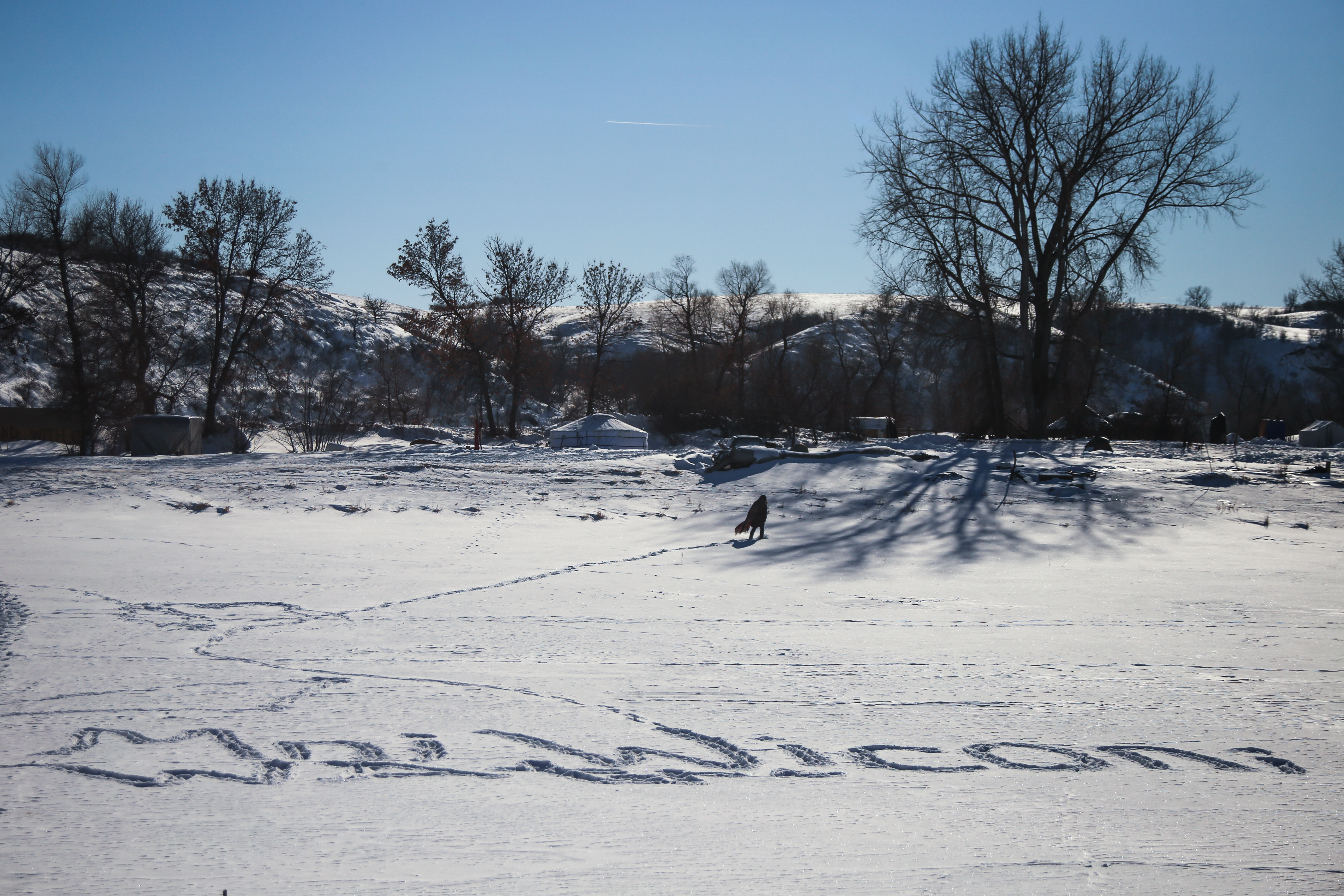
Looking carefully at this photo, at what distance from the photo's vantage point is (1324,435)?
17719 mm

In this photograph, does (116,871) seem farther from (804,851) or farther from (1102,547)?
(1102,547)

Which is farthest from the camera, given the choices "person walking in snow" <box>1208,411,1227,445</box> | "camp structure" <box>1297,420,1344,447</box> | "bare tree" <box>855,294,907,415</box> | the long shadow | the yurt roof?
"bare tree" <box>855,294,907,415</box>

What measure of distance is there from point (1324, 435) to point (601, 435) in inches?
694

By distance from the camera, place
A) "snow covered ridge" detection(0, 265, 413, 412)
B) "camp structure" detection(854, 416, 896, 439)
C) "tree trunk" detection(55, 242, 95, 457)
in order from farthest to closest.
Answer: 1. "snow covered ridge" detection(0, 265, 413, 412)
2. "camp structure" detection(854, 416, 896, 439)
3. "tree trunk" detection(55, 242, 95, 457)

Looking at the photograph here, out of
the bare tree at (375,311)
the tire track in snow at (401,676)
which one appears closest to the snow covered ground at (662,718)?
the tire track in snow at (401,676)

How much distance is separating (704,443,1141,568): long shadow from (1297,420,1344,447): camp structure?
34.9ft

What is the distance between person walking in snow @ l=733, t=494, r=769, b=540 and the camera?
686 cm

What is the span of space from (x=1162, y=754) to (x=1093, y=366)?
30.5 meters

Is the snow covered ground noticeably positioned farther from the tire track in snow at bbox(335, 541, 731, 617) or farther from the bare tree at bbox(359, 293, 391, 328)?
the bare tree at bbox(359, 293, 391, 328)

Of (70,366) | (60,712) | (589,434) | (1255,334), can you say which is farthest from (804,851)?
(1255,334)

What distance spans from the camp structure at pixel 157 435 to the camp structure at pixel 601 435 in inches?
355

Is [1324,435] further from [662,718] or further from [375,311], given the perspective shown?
[375,311]

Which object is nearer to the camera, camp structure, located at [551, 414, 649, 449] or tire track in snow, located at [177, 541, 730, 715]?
tire track in snow, located at [177, 541, 730, 715]

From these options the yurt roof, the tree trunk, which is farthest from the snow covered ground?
the tree trunk
